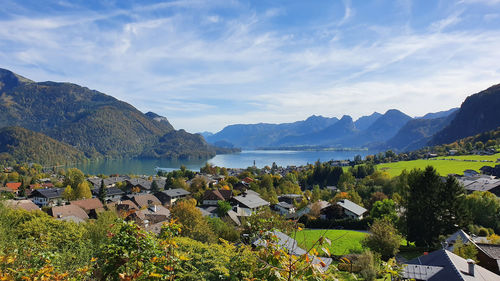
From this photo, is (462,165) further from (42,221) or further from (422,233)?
(42,221)

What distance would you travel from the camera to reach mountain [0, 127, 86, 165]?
5059 inches

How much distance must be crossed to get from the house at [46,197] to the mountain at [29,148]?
98.4m

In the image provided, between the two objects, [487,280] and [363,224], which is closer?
[487,280]

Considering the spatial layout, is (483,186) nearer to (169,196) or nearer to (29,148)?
(169,196)

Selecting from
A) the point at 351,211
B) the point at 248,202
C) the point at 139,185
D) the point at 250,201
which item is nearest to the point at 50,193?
the point at 139,185

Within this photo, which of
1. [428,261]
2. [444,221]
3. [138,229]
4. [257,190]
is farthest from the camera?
[257,190]

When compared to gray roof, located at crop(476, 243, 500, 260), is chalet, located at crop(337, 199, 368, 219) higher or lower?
lower

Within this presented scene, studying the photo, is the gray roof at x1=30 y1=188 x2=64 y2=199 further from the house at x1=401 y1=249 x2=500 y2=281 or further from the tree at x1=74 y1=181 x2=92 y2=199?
the house at x1=401 y1=249 x2=500 y2=281

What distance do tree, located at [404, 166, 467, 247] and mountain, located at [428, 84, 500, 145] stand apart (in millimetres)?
139003

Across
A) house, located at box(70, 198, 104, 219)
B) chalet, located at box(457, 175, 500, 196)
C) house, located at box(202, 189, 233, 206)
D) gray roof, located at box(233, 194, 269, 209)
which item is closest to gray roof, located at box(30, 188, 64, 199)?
house, located at box(70, 198, 104, 219)

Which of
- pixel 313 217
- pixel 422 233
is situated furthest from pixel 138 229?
pixel 313 217

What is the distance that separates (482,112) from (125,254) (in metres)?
177

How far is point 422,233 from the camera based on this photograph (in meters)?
22.5

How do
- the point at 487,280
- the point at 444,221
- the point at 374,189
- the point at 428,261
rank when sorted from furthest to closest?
the point at 374,189, the point at 444,221, the point at 428,261, the point at 487,280
